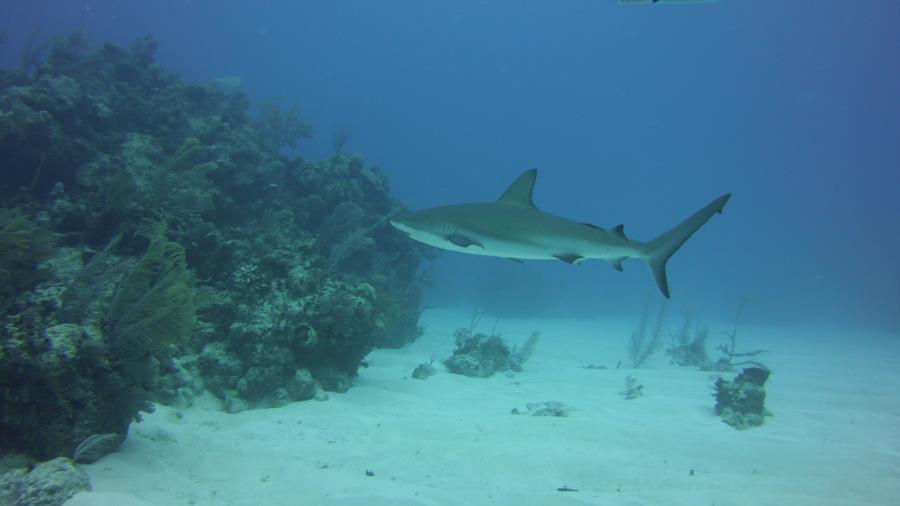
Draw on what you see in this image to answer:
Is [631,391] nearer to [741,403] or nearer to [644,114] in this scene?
[741,403]

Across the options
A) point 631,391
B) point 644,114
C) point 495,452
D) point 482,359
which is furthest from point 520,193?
point 644,114

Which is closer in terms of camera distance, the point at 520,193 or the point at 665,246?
the point at 665,246

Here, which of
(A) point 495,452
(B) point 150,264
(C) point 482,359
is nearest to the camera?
(A) point 495,452

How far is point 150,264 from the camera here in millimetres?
5379

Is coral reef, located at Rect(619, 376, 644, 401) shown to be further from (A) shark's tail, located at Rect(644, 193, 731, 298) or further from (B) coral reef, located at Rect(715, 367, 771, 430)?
(A) shark's tail, located at Rect(644, 193, 731, 298)

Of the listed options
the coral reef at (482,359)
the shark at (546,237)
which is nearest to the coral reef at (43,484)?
the shark at (546,237)

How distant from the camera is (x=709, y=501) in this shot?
14.3ft

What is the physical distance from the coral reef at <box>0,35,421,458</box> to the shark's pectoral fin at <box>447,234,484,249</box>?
3.31m

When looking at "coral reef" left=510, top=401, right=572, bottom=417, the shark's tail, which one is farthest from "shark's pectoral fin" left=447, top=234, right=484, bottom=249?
"coral reef" left=510, top=401, right=572, bottom=417

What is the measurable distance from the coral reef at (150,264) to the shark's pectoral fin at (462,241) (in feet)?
10.9

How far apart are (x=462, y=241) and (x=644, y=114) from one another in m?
194

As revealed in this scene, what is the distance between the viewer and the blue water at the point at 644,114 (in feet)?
246

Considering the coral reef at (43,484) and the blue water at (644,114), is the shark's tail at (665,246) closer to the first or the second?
the coral reef at (43,484)

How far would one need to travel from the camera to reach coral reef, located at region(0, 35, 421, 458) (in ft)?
12.8
